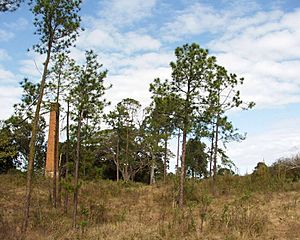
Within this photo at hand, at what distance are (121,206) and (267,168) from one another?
927 centimetres

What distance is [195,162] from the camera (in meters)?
36.5

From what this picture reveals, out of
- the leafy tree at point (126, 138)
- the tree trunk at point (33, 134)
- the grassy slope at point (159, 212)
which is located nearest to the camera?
the grassy slope at point (159, 212)

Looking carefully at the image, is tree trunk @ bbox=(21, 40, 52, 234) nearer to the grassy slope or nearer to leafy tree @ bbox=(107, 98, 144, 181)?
the grassy slope

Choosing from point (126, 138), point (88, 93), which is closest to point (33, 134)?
point (88, 93)

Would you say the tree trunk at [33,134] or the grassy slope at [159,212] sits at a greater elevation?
the tree trunk at [33,134]

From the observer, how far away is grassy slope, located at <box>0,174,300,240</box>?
457 inches

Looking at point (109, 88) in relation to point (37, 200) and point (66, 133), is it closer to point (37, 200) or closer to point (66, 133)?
point (66, 133)

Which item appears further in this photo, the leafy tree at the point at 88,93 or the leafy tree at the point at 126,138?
the leafy tree at the point at 126,138

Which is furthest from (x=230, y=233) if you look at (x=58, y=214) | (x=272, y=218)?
(x=58, y=214)

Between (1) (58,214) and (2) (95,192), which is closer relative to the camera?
(1) (58,214)

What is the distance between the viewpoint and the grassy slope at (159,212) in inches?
457

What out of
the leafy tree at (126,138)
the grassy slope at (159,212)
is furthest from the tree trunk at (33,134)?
the leafy tree at (126,138)

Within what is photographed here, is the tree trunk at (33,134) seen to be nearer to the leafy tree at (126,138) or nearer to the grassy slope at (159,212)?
the grassy slope at (159,212)

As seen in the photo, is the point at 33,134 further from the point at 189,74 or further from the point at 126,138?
the point at 126,138
